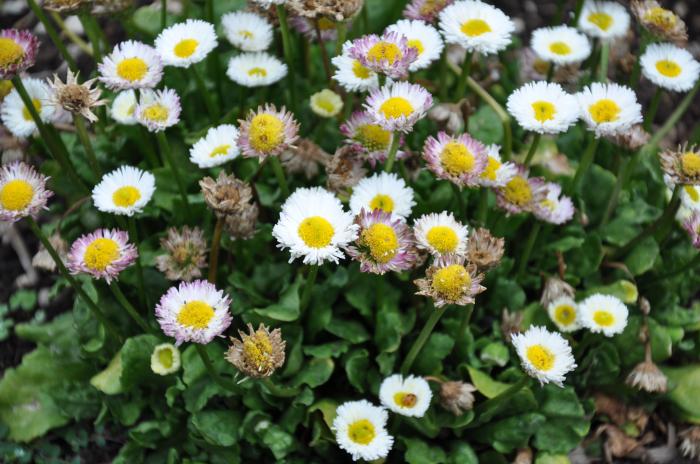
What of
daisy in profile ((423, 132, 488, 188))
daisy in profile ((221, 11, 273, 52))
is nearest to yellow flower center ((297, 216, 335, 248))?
daisy in profile ((423, 132, 488, 188))

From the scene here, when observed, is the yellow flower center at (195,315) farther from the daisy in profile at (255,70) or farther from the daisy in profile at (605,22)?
the daisy in profile at (605,22)

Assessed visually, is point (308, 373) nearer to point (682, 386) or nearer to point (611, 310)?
point (611, 310)

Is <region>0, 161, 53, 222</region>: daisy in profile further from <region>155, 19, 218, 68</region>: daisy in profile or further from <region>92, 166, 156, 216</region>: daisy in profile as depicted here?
<region>155, 19, 218, 68</region>: daisy in profile

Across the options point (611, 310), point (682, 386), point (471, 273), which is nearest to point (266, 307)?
point (471, 273)

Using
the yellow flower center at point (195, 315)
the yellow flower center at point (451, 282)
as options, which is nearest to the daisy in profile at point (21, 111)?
the yellow flower center at point (195, 315)

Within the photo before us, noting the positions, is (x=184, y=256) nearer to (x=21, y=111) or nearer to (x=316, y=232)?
(x=316, y=232)

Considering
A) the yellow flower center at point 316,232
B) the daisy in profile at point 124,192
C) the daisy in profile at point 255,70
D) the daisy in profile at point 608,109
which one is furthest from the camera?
the daisy in profile at point 255,70
